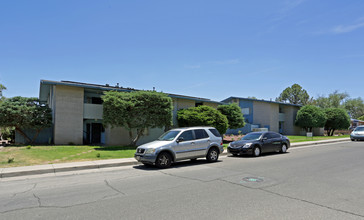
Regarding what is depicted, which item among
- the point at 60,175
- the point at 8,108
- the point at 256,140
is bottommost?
the point at 60,175

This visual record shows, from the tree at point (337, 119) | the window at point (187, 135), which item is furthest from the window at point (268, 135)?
the tree at point (337, 119)

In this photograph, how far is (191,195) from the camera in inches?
236

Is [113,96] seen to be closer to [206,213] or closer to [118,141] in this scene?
[118,141]

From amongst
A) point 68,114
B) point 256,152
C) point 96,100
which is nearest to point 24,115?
point 68,114

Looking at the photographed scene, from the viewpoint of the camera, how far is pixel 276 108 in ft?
129

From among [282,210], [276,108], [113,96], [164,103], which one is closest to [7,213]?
[282,210]

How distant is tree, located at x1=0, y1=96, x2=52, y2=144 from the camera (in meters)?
17.9

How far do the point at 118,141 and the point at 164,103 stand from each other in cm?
578

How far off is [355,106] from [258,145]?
85549 mm

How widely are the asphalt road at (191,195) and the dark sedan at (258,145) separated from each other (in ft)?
14.8

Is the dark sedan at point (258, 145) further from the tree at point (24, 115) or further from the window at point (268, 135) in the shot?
the tree at point (24, 115)

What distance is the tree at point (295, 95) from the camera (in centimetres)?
7019

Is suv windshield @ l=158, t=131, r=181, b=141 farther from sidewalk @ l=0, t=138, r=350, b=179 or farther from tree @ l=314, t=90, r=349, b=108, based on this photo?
tree @ l=314, t=90, r=349, b=108

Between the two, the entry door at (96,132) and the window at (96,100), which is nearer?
the window at (96,100)
